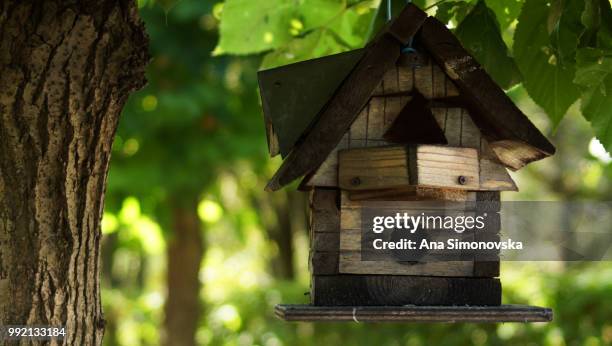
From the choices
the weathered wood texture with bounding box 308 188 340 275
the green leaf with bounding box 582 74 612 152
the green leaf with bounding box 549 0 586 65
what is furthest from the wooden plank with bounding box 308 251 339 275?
the green leaf with bounding box 549 0 586 65

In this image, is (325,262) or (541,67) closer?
(325,262)

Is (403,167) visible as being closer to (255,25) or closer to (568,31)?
(568,31)

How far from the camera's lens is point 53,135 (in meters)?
2.30

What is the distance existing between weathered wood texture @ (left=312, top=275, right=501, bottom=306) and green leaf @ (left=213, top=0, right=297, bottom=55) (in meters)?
1.27

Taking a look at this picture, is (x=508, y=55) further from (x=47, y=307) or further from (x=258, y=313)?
(x=258, y=313)

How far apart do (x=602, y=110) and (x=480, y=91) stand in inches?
13.9

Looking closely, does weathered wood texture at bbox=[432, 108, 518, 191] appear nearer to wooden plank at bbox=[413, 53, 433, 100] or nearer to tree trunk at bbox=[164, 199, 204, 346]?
wooden plank at bbox=[413, 53, 433, 100]

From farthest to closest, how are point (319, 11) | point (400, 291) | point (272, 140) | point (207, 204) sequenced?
point (207, 204), point (319, 11), point (272, 140), point (400, 291)

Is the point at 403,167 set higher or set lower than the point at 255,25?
lower

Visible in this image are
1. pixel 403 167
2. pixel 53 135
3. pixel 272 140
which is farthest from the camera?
pixel 272 140

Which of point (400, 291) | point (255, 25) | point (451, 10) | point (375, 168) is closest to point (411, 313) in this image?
point (400, 291)

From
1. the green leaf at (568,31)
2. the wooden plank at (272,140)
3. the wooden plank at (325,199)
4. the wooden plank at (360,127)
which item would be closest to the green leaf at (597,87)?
the green leaf at (568,31)

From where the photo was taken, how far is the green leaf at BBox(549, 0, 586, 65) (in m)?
2.57

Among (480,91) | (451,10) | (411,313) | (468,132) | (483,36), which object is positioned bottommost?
(411,313)
